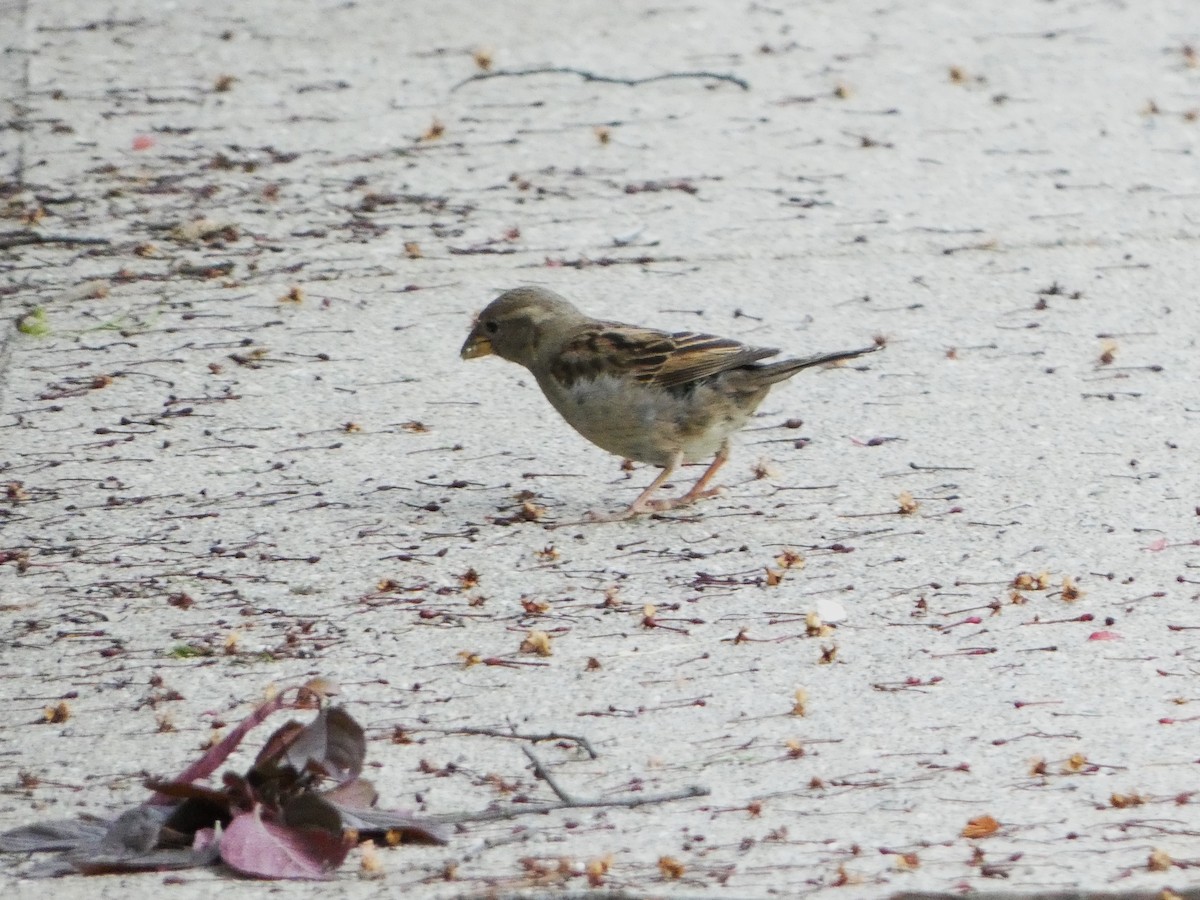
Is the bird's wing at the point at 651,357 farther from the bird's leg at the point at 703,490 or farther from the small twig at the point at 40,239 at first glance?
the small twig at the point at 40,239

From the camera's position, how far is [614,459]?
6.84 metres

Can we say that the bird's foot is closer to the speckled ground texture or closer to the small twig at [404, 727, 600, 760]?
the speckled ground texture

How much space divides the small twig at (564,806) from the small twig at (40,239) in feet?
15.8

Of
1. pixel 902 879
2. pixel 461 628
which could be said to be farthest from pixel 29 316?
pixel 902 879

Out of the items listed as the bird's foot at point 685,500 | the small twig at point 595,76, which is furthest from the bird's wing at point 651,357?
the small twig at point 595,76

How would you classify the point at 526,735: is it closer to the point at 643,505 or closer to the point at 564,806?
the point at 564,806

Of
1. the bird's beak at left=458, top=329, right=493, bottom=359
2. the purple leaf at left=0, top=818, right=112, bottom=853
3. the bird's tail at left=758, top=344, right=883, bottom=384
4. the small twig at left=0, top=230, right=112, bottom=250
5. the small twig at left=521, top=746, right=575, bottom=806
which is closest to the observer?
the purple leaf at left=0, top=818, right=112, bottom=853

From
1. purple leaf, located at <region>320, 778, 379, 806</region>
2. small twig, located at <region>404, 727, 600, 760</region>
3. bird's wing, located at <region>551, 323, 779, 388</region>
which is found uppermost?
bird's wing, located at <region>551, 323, 779, 388</region>

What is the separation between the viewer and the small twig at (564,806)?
4.22 m

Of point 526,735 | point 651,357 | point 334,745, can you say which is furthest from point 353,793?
point 651,357

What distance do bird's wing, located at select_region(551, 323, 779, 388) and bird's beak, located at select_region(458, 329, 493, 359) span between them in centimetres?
36

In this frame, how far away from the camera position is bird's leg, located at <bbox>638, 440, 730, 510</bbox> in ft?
20.7

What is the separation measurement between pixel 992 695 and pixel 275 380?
3.33 meters

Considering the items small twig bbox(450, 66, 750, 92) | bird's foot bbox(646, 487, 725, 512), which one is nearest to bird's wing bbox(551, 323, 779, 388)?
bird's foot bbox(646, 487, 725, 512)
